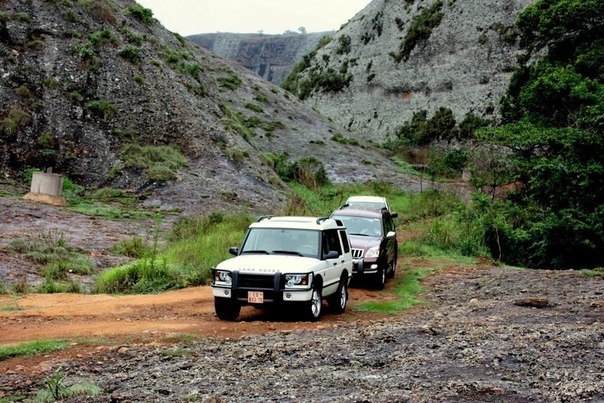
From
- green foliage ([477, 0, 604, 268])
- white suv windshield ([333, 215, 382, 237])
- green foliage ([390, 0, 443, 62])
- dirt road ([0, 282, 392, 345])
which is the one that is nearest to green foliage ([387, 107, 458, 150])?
green foliage ([390, 0, 443, 62])

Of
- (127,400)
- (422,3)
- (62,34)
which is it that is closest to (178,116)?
(62,34)

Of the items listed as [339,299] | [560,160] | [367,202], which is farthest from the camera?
[367,202]

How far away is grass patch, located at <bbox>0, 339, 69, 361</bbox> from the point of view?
9211mm

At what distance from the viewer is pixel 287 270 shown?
38.1 ft

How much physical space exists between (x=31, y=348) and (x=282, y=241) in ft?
15.8

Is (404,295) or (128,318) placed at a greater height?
(404,295)

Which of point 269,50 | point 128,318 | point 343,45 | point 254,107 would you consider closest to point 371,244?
point 128,318

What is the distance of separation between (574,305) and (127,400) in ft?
31.0

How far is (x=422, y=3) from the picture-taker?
Answer: 7012 cm

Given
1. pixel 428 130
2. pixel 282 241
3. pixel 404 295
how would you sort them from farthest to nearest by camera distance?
pixel 428 130 → pixel 404 295 → pixel 282 241

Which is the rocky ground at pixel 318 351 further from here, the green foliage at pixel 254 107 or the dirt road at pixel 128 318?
the green foliage at pixel 254 107

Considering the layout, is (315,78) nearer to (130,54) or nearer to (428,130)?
(428,130)

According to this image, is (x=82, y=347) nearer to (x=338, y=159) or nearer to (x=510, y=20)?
(x=338, y=159)

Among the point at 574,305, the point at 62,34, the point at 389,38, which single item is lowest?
the point at 574,305
